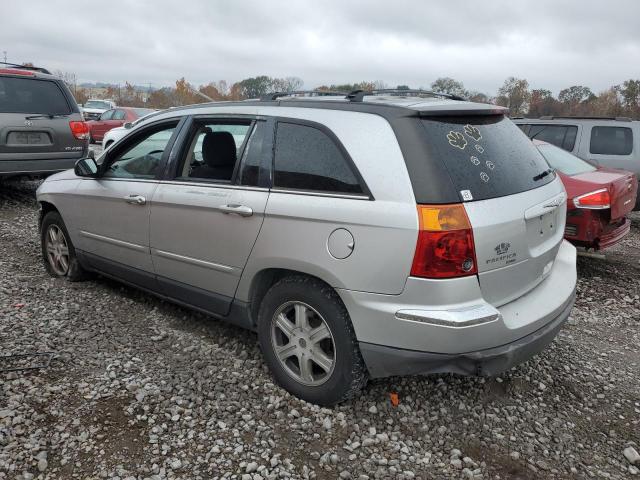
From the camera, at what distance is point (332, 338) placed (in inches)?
112

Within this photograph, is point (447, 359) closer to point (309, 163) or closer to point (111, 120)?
point (309, 163)

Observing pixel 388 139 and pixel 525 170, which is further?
pixel 525 170

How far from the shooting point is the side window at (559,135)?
852 centimetres

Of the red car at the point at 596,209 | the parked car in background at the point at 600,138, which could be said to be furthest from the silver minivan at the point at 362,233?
the parked car in background at the point at 600,138

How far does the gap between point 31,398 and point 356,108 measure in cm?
247

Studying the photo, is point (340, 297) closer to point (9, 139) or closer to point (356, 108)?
point (356, 108)

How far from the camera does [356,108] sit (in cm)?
287

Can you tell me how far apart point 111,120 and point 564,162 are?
16323 millimetres

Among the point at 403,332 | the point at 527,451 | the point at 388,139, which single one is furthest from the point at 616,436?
the point at 388,139

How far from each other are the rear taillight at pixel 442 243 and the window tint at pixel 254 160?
1072mm

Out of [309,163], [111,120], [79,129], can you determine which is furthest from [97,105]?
[309,163]

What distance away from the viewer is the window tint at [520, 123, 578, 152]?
27.9 ft

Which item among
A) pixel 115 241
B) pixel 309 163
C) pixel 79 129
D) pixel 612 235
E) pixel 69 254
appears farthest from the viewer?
pixel 79 129

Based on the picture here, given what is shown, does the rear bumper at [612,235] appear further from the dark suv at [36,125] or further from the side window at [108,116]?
the side window at [108,116]
